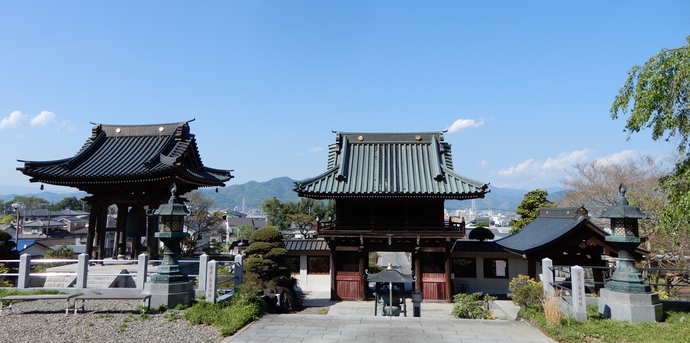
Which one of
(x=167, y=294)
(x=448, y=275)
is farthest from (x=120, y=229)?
(x=448, y=275)

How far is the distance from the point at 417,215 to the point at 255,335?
40.3ft

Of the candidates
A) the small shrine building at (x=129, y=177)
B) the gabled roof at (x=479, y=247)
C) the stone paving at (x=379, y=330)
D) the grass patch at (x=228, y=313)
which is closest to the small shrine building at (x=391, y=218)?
the gabled roof at (x=479, y=247)

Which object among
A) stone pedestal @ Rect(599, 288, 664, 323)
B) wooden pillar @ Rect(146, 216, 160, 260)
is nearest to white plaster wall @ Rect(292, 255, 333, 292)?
wooden pillar @ Rect(146, 216, 160, 260)

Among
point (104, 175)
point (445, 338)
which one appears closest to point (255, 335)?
point (445, 338)

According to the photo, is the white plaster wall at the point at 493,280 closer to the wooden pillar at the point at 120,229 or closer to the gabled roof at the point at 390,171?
the gabled roof at the point at 390,171

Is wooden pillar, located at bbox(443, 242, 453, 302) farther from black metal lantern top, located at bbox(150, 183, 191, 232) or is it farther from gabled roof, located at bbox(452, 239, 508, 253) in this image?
black metal lantern top, located at bbox(150, 183, 191, 232)

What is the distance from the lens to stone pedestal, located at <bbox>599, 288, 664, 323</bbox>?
10.2 m

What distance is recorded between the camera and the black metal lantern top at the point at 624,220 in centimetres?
1088

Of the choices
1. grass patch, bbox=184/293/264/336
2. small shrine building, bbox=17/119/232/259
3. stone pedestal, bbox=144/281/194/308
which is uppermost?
small shrine building, bbox=17/119/232/259

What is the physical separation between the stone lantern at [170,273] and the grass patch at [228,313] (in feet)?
2.23

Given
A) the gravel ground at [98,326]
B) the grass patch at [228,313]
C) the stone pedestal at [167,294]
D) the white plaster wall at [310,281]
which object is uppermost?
the stone pedestal at [167,294]

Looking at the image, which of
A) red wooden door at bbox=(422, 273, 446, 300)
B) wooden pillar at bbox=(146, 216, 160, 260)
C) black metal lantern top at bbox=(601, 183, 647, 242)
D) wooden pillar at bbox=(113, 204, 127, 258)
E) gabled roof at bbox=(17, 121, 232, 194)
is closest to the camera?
black metal lantern top at bbox=(601, 183, 647, 242)

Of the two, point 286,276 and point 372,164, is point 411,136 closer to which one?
point 372,164

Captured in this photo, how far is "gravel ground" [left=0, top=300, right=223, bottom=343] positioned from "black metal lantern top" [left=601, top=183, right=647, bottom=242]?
1143 centimetres
